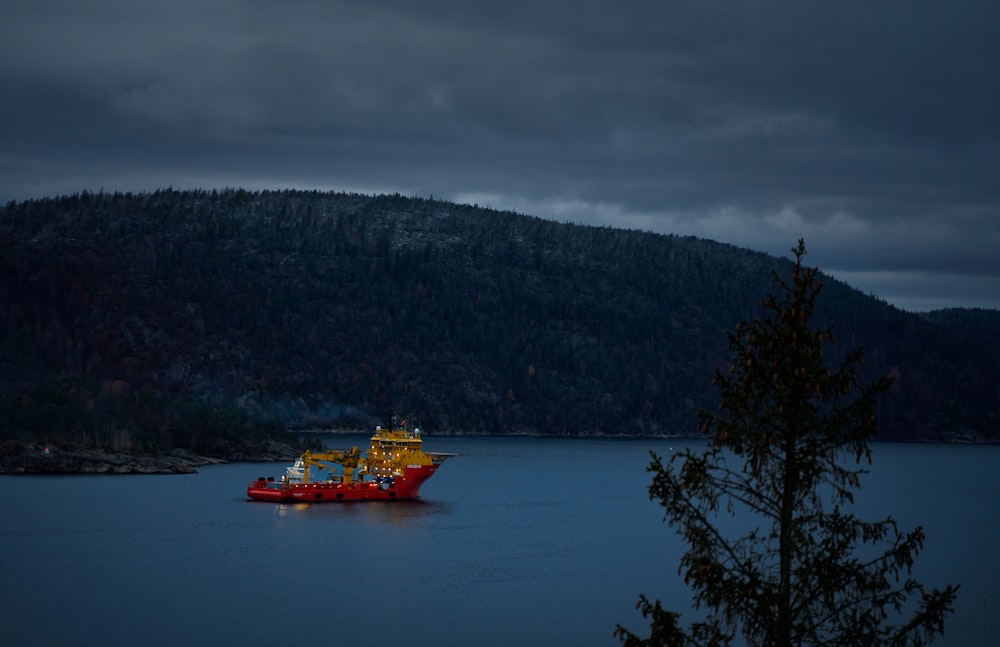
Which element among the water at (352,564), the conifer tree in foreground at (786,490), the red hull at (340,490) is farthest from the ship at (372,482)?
the conifer tree in foreground at (786,490)

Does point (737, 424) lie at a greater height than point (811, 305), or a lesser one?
lesser

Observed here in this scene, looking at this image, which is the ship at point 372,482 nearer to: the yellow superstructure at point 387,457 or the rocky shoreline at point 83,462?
the yellow superstructure at point 387,457

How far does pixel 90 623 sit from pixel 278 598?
11.0 meters

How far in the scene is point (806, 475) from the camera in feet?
69.5

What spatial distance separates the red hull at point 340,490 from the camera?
388 feet

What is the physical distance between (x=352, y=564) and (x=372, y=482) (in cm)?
4142

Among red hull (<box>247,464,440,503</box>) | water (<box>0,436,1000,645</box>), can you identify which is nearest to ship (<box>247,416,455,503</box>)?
red hull (<box>247,464,440,503</box>)

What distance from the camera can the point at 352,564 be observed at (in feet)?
262

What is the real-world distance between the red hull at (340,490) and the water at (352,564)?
1.38m

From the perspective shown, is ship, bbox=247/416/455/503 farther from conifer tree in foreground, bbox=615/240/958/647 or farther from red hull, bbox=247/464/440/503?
conifer tree in foreground, bbox=615/240/958/647

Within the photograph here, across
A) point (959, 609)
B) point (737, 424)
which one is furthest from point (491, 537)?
point (737, 424)

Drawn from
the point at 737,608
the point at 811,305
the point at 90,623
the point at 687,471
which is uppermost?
the point at 811,305

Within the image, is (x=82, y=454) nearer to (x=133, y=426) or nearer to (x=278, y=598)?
(x=133, y=426)

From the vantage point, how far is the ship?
11862 cm
